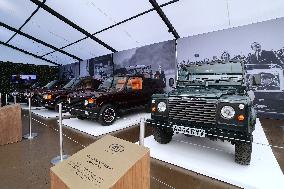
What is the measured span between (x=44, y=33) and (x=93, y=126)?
8704 mm

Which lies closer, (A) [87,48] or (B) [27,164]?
(B) [27,164]

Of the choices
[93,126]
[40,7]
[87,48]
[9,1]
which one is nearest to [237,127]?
[93,126]

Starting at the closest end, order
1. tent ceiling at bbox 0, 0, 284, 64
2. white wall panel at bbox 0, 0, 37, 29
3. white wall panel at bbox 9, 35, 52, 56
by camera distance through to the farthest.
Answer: tent ceiling at bbox 0, 0, 284, 64, white wall panel at bbox 0, 0, 37, 29, white wall panel at bbox 9, 35, 52, 56

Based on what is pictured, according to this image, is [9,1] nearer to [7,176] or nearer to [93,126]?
[93,126]

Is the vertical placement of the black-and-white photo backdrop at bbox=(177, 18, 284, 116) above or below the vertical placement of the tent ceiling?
below

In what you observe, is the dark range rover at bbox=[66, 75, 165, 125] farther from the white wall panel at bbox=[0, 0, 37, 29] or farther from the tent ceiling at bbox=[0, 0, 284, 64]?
the white wall panel at bbox=[0, 0, 37, 29]

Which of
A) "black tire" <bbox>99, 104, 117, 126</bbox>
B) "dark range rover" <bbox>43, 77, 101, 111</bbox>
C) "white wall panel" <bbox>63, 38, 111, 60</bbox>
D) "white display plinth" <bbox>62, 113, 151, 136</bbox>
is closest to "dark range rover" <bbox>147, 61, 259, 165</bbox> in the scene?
"white display plinth" <bbox>62, 113, 151, 136</bbox>

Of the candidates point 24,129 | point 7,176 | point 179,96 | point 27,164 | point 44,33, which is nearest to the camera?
point 7,176

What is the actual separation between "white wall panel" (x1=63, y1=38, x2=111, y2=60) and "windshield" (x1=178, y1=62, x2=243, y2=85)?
8.52 m

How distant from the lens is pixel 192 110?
3.65 m

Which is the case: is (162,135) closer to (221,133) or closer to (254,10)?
(221,133)

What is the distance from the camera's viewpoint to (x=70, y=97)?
6910 millimetres

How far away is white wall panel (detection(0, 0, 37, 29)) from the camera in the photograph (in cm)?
938

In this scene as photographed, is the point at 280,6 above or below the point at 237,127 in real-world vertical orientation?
above
